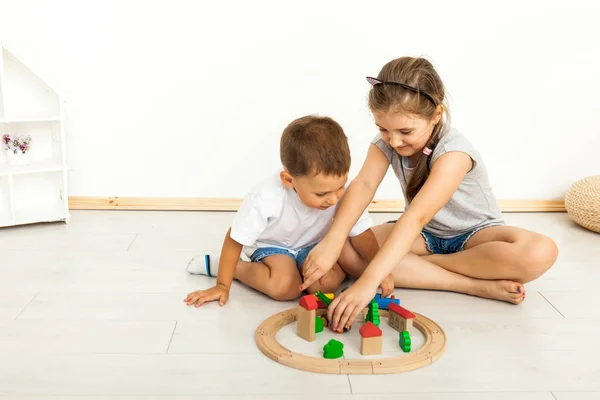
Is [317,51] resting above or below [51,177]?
above

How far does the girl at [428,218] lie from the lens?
1313 mm

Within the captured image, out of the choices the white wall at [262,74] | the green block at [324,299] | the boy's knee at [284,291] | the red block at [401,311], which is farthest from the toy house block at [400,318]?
the white wall at [262,74]

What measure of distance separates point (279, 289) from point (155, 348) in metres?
0.31

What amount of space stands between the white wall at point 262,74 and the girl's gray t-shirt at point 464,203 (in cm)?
60

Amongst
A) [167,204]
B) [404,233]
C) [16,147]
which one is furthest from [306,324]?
[16,147]

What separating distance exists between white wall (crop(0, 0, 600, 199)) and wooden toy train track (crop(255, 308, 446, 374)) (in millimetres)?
944

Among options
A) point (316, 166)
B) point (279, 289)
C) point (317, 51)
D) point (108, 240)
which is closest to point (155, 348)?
point (279, 289)

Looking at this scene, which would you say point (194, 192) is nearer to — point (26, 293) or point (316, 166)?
point (26, 293)

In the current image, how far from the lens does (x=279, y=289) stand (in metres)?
1.44

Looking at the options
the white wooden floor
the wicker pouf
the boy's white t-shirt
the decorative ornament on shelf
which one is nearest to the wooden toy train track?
the white wooden floor

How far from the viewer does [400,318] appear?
128 centimetres

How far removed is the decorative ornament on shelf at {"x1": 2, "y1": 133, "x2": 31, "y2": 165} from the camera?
193 centimetres

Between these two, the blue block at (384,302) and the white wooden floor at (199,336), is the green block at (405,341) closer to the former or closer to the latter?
the white wooden floor at (199,336)

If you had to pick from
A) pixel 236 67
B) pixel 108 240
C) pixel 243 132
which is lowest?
pixel 108 240
